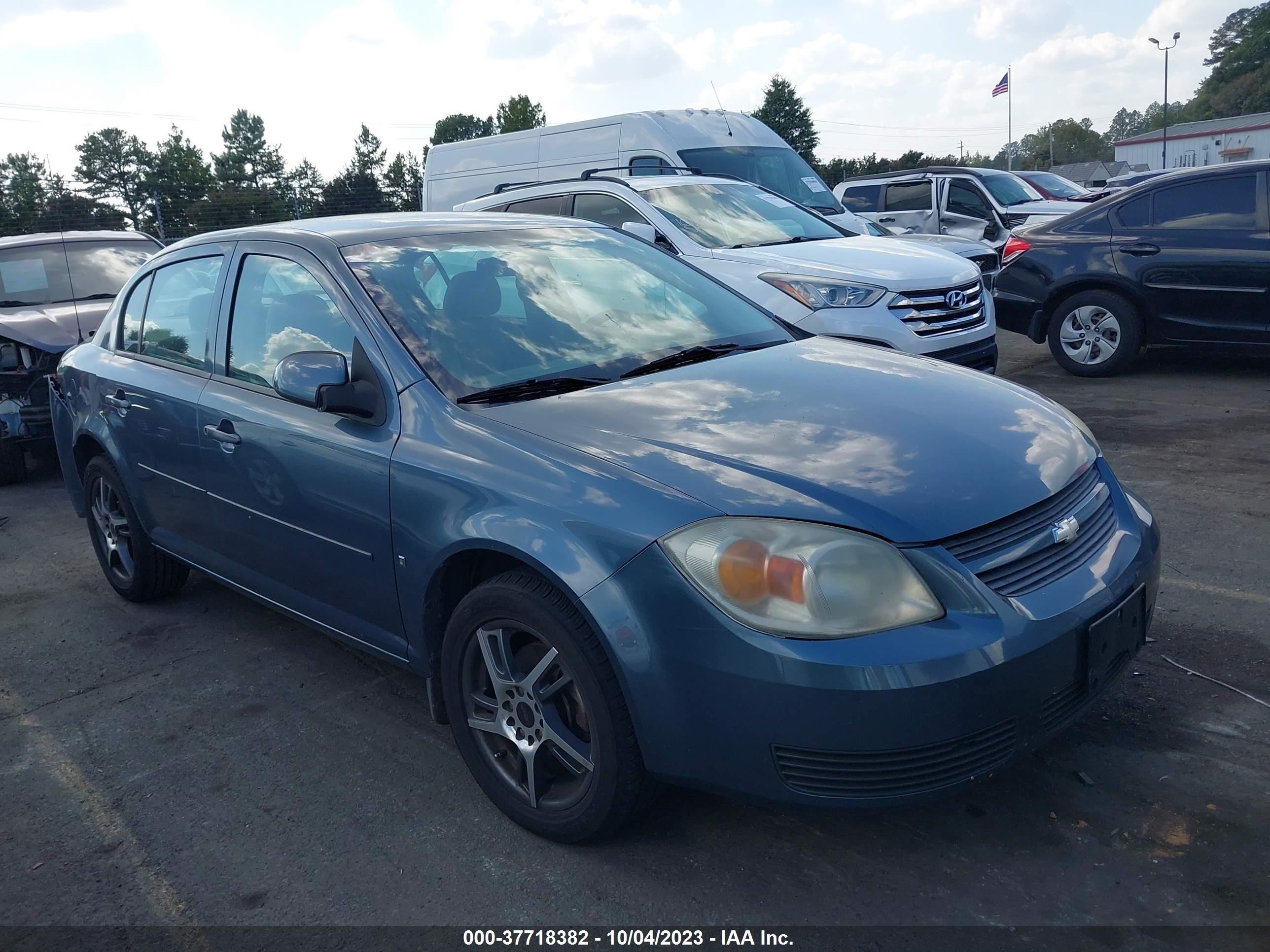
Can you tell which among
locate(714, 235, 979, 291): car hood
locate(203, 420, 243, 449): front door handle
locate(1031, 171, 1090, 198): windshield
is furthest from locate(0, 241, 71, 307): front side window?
locate(1031, 171, 1090, 198): windshield

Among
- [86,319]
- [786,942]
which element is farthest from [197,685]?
[86,319]

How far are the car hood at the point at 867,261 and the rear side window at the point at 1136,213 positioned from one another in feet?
5.19

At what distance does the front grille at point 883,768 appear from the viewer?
2.34m

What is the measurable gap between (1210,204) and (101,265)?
8.75 m

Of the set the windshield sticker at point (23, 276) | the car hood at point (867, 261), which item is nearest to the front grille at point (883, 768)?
the car hood at point (867, 261)

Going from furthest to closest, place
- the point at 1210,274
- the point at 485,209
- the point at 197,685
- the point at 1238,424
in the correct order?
the point at 485,209 → the point at 1210,274 → the point at 1238,424 → the point at 197,685

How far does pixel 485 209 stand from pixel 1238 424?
249 inches

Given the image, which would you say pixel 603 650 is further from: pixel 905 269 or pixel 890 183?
pixel 890 183

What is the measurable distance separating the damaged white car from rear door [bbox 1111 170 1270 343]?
25.9ft

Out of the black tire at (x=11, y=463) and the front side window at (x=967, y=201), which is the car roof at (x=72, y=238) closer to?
the black tire at (x=11, y=463)

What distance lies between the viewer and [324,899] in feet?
8.87

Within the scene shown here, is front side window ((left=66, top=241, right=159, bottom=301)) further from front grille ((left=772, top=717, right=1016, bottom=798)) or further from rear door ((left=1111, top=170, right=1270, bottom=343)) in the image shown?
rear door ((left=1111, top=170, right=1270, bottom=343))

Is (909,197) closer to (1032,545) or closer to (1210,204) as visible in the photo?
(1210,204)

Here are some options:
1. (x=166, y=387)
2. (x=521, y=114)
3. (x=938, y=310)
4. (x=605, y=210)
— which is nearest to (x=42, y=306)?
(x=605, y=210)
